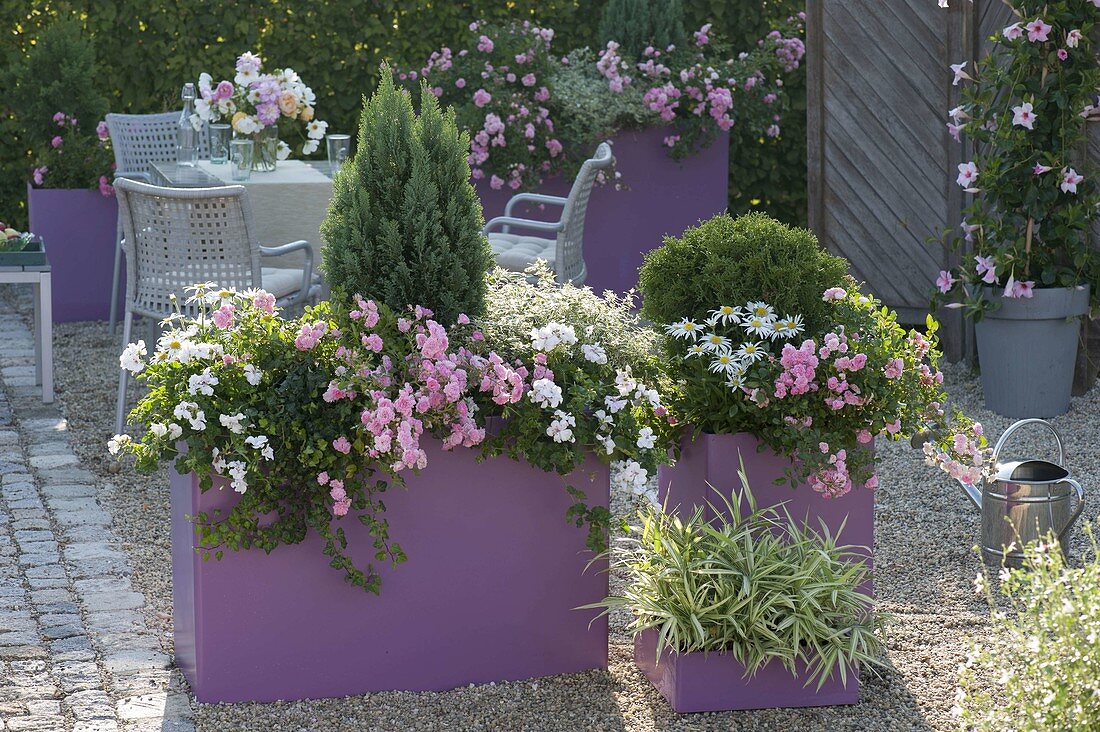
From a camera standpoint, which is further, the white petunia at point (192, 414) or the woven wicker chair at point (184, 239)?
the woven wicker chair at point (184, 239)

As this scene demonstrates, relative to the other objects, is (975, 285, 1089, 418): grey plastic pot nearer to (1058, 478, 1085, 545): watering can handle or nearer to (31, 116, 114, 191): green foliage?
(1058, 478, 1085, 545): watering can handle

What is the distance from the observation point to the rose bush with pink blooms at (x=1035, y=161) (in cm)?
529

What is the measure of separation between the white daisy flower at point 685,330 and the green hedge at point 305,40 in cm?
481

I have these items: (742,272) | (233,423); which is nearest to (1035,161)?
(742,272)

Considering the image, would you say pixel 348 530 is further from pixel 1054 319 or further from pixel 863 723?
pixel 1054 319

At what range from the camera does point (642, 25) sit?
24.0 ft

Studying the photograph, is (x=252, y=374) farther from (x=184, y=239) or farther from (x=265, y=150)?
(x=265, y=150)

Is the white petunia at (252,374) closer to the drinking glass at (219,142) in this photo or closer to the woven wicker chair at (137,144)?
the drinking glass at (219,142)

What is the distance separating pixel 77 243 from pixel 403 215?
13.9 feet

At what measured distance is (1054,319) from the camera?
5.40 meters

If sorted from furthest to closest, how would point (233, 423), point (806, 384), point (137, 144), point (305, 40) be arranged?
1. point (305, 40)
2. point (137, 144)
3. point (806, 384)
4. point (233, 423)

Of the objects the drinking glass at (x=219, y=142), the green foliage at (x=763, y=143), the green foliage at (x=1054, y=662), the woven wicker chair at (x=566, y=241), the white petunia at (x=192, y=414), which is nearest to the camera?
the green foliage at (x=1054, y=662)

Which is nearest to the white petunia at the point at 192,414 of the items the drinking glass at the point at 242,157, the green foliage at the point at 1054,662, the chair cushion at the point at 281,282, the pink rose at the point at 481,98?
the green foliage at the point at 1054,662

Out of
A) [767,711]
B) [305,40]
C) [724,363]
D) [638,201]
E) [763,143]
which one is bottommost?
[767,711]
